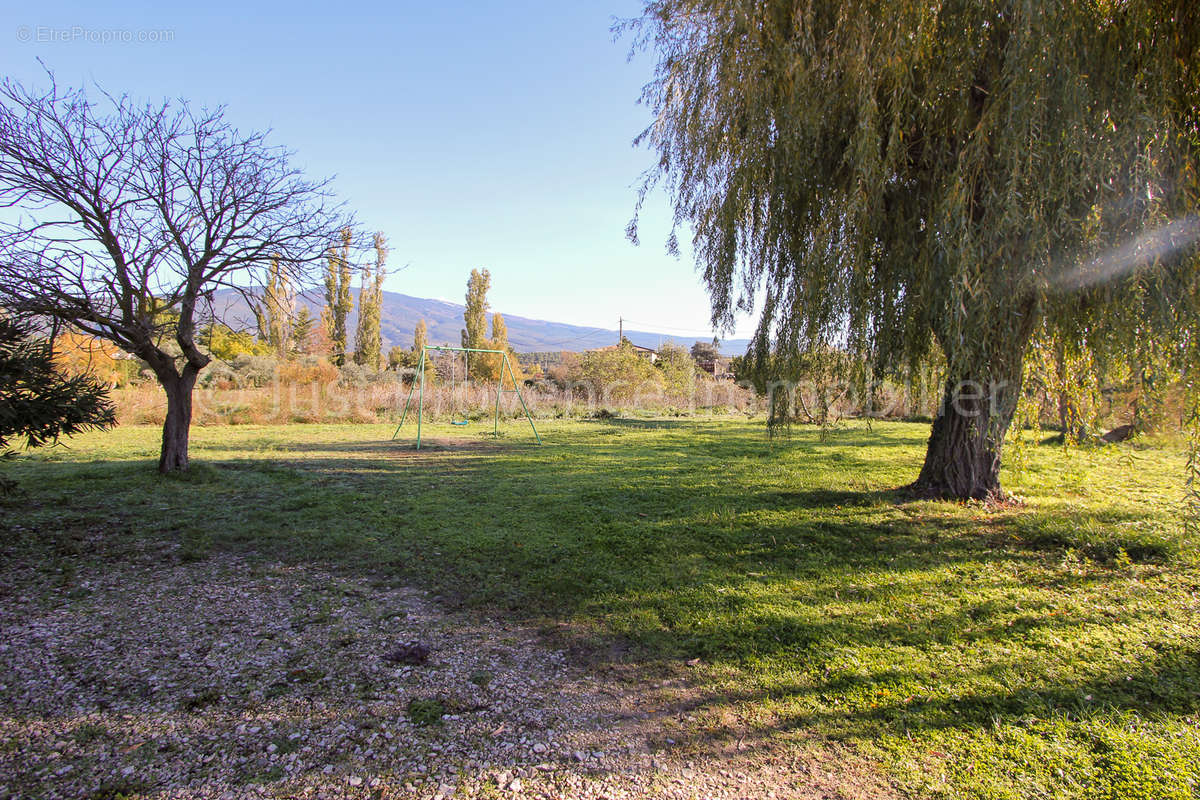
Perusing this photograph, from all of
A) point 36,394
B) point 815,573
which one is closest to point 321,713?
point 815,573

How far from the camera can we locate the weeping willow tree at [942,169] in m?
3.42

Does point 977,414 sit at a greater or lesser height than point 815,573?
greater

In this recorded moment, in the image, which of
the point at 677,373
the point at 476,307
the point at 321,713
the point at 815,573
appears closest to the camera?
the point at 321,713

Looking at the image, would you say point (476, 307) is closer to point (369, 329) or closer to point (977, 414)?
point (369, 329)

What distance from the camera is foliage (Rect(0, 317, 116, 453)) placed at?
467 cm

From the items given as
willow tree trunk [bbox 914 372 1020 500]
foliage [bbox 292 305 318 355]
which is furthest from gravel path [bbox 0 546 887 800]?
foliage [bbox 292 305 318 355]

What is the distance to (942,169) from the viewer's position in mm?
4246

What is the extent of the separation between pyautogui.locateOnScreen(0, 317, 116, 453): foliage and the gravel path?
7.02ft

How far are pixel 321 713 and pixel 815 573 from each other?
11.0 ft

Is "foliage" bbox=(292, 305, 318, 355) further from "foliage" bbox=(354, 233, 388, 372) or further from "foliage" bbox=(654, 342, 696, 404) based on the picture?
"foliage" bbox=(654, 342, 696, 404)

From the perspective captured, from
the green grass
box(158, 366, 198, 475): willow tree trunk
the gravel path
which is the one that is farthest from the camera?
box(158, 366, 198, 475): willow tree trunk

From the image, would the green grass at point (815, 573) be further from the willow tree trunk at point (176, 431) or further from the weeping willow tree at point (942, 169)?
the weeping willow tree at point (942, 169)

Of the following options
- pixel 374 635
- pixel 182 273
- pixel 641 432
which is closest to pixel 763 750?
pixel 374 635

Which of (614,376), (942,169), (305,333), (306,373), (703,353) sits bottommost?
(306,373)
